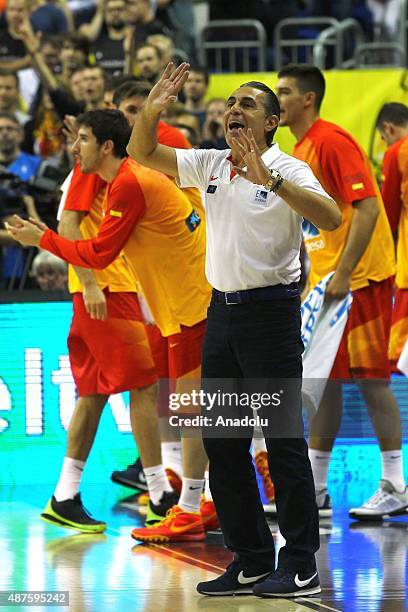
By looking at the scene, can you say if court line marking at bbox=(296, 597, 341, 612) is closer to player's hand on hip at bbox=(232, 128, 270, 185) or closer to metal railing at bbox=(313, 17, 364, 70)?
player's hand on hip at bbox=(232, 128, 270, 185)

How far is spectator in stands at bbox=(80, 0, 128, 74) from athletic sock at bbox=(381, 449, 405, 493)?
623cm

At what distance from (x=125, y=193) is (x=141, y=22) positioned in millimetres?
6658

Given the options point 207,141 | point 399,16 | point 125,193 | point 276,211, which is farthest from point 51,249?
point 399,16

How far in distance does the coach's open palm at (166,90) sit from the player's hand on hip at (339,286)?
228cm

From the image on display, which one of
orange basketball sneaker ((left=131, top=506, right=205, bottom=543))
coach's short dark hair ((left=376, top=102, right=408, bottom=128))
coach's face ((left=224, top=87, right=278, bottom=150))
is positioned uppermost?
coach's short dark hair ((left=376, top=102, right=408, bottom=128))

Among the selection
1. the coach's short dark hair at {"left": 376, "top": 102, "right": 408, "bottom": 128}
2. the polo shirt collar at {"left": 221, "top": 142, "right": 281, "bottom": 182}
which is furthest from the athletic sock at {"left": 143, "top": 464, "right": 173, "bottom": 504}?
the coach's short dark hair at {"left": 376, "top": 102, "right": 408, "bottom": 128}

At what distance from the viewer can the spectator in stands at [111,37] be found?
12.9 m

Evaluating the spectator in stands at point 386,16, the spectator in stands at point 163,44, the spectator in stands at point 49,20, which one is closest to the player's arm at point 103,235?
the spectator in stands at point 163,44

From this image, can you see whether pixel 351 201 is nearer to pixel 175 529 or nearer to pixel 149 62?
pixel 175 529

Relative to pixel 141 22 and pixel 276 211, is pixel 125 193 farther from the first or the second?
pixel 141 22

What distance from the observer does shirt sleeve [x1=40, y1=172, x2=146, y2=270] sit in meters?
6.66

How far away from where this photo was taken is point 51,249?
6.56m

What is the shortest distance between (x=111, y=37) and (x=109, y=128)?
20.5ft

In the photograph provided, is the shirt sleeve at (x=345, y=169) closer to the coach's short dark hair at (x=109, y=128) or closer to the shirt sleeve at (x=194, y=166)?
the coach's short dark hair at (x=109, y=128)
